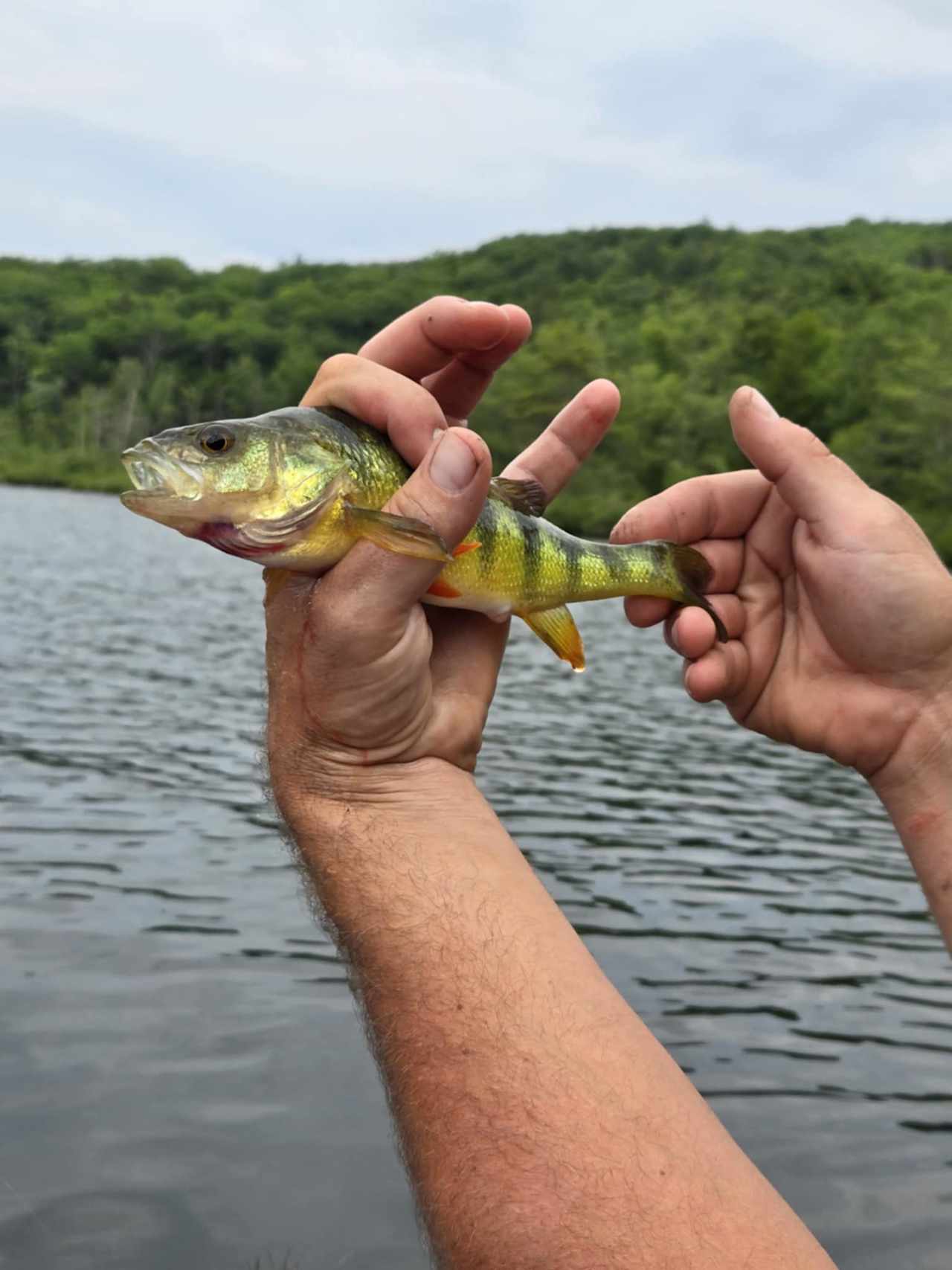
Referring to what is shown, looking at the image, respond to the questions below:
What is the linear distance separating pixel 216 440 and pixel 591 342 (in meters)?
95.1

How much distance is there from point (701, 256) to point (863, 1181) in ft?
474

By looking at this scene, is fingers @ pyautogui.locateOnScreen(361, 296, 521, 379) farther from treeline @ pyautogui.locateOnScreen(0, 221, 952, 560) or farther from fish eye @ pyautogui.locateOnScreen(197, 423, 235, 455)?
treeline @ pyautogui.locateOnScreen(0, 221, 952, 560)

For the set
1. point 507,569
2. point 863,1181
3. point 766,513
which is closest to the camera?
point 507,569

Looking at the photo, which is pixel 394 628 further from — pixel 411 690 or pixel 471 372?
pixel 471 372

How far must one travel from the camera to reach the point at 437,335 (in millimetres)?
3965

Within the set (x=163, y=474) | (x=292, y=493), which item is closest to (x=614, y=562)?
(x=292, y=493)

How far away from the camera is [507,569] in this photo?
3809 millimetres

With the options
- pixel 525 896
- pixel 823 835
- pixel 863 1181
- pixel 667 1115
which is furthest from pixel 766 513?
pixel 823 835

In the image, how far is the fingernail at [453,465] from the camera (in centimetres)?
316

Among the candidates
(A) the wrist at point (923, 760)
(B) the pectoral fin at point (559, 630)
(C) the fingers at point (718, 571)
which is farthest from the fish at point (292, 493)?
(A) the wrist at point (923, 760)

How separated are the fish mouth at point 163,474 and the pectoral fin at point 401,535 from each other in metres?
0.41

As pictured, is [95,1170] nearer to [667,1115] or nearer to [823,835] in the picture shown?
[667,1115]

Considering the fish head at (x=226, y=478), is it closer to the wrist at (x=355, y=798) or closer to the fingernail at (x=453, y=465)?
the fingernail at (x=453, y=465)

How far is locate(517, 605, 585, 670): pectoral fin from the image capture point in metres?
4.14
